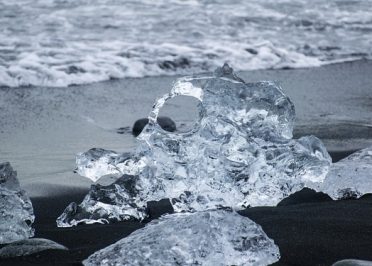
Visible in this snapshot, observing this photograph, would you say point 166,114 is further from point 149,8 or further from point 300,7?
point 300,7

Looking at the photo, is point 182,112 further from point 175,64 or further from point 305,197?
point 305,197

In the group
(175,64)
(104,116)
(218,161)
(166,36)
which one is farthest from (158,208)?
(166,36)

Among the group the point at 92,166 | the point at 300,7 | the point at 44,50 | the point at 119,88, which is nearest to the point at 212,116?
the point at 92,166

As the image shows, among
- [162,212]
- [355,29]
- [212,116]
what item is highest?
[212,116]

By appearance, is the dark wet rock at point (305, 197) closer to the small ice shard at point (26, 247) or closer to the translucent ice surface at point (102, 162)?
the translucent ice surface at point (102, 162)

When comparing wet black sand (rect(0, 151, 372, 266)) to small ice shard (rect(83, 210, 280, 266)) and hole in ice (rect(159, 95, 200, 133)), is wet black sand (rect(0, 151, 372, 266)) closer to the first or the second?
small ice shard (rect(83, 210, 280, 266))

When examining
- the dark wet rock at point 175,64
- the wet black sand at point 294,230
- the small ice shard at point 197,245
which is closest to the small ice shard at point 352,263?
the wet black sand at point 294,230

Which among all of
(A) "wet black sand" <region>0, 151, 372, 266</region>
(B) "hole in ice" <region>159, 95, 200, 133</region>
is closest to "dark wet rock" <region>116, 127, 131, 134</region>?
(B) "hole in ice" <region>159, 95, 200, 133</region>
